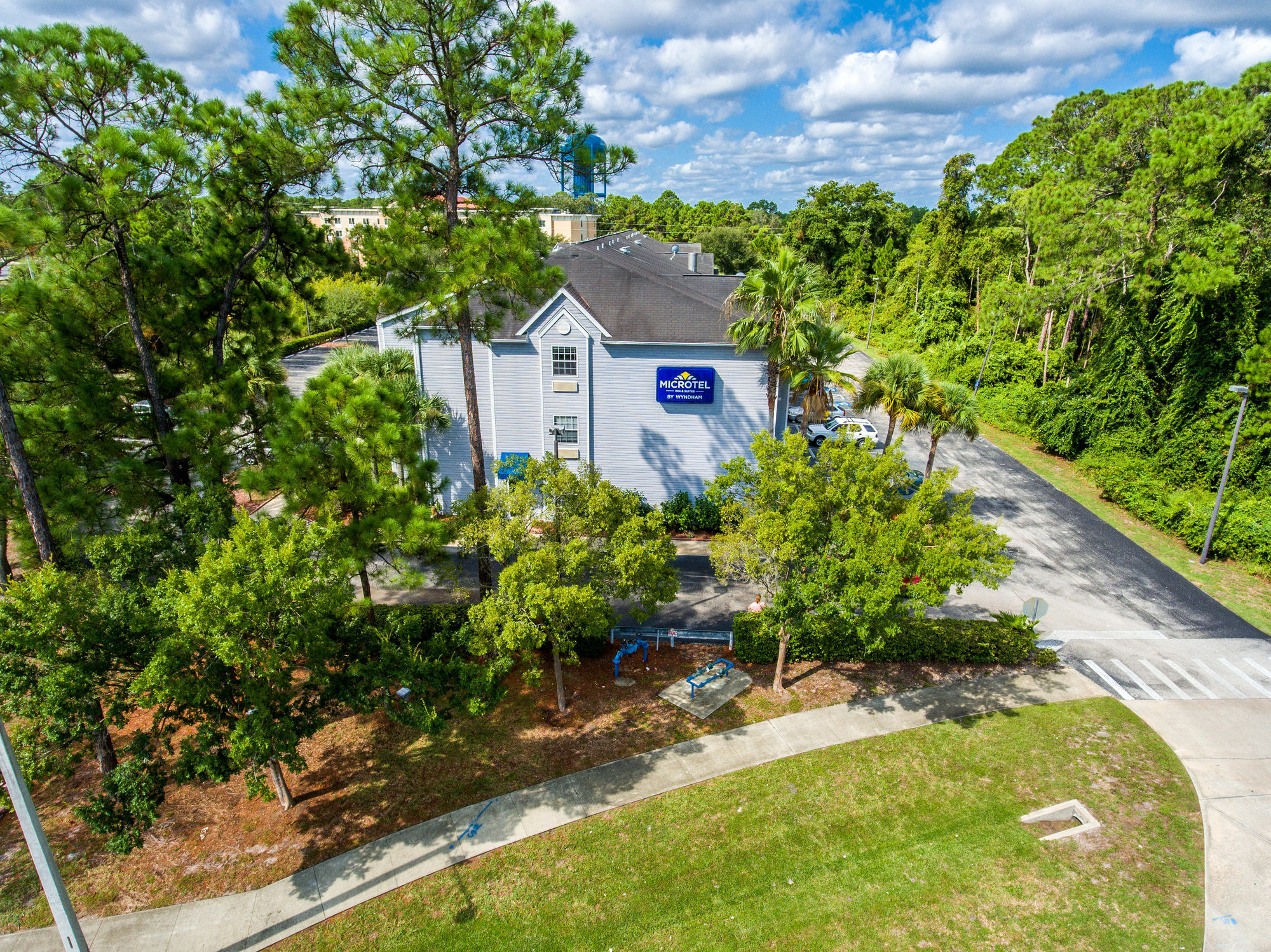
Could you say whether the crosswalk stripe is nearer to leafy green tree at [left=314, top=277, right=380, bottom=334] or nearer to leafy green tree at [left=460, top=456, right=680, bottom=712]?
leafy green tree at [left=460, top=456, right=680, bottom=712]

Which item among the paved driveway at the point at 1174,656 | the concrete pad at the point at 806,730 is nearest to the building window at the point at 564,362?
the concrete pad at the point at 806,730

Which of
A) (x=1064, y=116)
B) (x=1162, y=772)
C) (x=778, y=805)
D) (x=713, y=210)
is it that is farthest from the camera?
(x=713, y=210)

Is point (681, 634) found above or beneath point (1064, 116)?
beneath

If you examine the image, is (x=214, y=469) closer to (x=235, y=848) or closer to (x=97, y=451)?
(x=97, y=451)

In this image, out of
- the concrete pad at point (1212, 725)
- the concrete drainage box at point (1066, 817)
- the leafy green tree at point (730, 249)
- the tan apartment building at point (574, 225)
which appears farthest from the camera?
the tan apartment building at point (574, 225)

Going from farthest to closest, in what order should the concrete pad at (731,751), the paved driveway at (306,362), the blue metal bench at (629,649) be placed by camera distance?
the paved driveway at (306,362) → the blue metal bench at (629,649) → the concrete pad at (731,751)

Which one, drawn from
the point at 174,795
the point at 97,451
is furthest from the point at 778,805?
the point at 97,451

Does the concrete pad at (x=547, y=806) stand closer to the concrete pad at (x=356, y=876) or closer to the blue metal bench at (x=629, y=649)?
the concrete pad at (x=356, y=876)

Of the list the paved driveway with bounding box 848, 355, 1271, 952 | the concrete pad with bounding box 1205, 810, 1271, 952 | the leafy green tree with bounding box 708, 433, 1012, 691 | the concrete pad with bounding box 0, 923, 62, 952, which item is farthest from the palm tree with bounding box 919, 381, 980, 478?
the concrete pad with bounding box 0, 923, 62, 952
